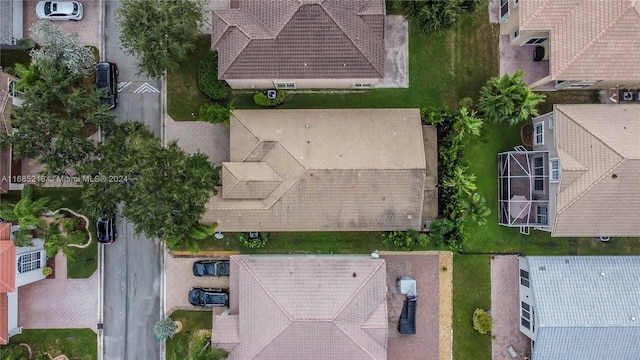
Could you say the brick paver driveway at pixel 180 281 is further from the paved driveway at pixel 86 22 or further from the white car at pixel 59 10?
the white car at pixel 59 10

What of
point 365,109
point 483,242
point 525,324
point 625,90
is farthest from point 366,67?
point 525,324

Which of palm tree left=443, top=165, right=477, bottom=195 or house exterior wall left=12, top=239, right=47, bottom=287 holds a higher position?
palm tree left=443, top=165, right=477, bottom=195

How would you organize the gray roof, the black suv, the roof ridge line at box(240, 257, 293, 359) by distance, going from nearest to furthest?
the roof ridge line at box(240, 257, 293, 359)
the gray roof
the black suv

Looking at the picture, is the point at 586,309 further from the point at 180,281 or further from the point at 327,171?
the point at 180,281

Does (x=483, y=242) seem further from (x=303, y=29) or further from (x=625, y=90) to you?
(x=303, y=29)

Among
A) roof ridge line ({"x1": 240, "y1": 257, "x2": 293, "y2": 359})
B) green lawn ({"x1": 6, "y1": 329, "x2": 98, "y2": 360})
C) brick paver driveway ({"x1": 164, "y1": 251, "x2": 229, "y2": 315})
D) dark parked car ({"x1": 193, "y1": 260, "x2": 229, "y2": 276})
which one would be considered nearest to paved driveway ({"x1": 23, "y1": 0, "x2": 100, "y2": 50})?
brick paver driveway ({"x1": 164, "y1": 251, "x2": 229, "y2": 315})

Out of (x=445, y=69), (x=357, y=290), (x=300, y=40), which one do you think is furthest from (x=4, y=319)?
(x=445, y=69)

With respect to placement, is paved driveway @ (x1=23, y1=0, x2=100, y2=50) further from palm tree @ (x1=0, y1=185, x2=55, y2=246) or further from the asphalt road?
palm tree @ (x1=0, y1=185, x2=55, y2=246)

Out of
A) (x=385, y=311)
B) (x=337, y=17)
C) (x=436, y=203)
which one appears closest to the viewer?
(x=337, y=17)
